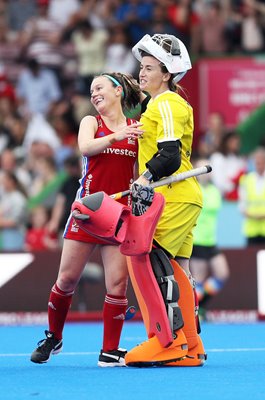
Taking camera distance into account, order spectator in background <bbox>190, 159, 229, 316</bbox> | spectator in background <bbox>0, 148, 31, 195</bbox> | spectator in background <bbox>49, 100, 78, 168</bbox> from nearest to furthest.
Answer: spectator in background <bbox>190, 159, 229, 316</bbox> < spectator in background <bbox>0, 148, 31, 195</bbox> < spectator in background <bbox>49, 100, 78, 168</bbox>

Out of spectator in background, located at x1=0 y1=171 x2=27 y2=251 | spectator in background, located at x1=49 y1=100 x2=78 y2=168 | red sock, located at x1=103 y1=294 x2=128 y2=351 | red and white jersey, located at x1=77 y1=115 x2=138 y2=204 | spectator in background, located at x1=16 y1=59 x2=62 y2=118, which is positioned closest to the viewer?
red and white jersey, located at x1=77 y1=115 x2=138 y2=204

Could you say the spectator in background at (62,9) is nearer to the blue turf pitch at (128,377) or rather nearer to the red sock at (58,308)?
the blue turf pitch at (128,377)

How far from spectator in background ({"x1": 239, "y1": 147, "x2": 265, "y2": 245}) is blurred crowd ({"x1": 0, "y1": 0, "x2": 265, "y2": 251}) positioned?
1116 mm

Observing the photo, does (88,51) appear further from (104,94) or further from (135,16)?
(104,94)

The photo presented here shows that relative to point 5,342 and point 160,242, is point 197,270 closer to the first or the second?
point 5,342

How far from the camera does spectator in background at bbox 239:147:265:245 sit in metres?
15.1

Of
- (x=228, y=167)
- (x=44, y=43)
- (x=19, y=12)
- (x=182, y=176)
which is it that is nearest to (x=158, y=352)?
(x=182, y=176)

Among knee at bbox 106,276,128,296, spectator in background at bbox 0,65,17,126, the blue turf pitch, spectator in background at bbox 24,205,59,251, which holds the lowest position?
the blue turf pitch

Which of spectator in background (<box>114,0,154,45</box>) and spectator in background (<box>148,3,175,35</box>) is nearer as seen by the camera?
spectator in background (<box>148,3,175,35</box>)

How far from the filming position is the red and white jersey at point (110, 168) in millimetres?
8383

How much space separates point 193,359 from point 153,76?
6.44 ft

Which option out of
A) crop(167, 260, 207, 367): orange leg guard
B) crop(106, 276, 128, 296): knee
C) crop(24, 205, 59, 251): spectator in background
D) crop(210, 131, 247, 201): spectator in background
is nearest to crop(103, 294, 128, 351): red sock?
crop(106, 276, 128, 296): knee

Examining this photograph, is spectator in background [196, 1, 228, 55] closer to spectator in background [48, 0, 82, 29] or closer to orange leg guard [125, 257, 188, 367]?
spectator in background [48, 0, 82, 29]

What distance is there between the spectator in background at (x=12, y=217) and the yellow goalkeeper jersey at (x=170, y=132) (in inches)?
299
